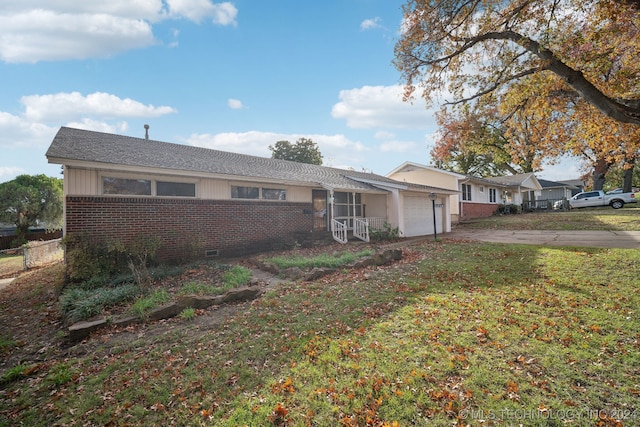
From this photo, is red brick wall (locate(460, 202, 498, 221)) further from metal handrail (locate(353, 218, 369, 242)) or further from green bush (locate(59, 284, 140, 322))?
green bush (locate(59, 284, 140, 322))

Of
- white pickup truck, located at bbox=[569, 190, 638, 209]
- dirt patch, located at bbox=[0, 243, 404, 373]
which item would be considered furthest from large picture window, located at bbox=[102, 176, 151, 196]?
white pickup truck, located at bbox=[569, 190, 638, 209]

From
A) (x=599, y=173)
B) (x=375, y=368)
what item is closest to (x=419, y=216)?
(x=375, y=368)

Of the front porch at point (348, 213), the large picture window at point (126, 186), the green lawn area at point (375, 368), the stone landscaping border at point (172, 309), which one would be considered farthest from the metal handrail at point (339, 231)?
the large picture window at point (126, 186)

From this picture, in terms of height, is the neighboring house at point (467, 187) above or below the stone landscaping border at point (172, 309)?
above

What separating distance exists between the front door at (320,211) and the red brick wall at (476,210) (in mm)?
14473

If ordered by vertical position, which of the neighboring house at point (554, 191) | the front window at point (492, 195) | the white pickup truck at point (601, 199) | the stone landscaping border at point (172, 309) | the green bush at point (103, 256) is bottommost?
the stone landscaping border at point (172, 309)

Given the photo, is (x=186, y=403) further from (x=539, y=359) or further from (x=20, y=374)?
(x=539, y=359)

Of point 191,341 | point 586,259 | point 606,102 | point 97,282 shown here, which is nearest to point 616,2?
point 606,102

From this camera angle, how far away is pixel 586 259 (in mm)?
8219

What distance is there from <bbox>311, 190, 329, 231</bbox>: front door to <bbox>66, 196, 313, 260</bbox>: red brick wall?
0.61 m

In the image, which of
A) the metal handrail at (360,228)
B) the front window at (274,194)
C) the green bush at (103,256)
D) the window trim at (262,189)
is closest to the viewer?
the green bush at (103,256)

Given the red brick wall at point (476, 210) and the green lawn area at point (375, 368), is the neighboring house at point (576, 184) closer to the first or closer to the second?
the red brick wall at point (476, 210)

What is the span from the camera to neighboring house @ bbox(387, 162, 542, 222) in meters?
23.2

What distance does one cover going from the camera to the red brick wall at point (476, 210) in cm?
2399
